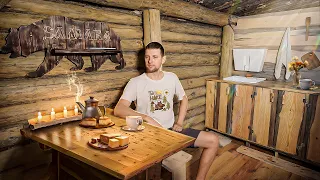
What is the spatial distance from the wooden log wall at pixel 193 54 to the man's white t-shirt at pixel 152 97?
1.06m

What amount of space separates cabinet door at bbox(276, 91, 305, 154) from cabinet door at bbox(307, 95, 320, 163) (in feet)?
0.66

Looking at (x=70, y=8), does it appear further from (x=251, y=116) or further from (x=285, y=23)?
(x=285, y=23)

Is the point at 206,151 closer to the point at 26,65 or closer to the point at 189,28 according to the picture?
the point at 26,65

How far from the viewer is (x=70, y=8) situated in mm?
2963

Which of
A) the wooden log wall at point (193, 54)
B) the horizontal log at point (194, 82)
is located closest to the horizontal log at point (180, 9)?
the wooden log wall at point (193, 54)

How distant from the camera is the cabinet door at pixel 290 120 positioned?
4.15 m

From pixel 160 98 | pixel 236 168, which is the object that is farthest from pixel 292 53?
pixel 160 98

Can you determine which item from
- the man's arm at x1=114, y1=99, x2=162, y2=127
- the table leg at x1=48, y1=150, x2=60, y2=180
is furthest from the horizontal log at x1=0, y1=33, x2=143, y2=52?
the table leg at x1=48, y1=150, x2=60, y2=180

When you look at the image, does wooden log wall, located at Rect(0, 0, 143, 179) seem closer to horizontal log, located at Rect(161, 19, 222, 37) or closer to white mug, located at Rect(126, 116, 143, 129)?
white mug, located at Rect(126, 116, 143, 129)

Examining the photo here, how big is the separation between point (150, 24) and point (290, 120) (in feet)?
10.3

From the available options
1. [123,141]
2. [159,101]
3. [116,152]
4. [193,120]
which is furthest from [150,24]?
[193,120]

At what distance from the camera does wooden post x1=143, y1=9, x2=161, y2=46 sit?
149 inches

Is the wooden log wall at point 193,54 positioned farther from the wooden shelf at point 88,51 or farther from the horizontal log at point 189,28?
the wooden shelf at point 88,51

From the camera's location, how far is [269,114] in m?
4.55
